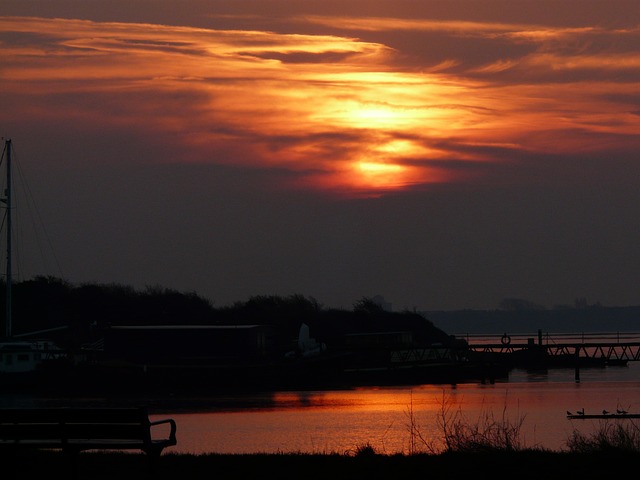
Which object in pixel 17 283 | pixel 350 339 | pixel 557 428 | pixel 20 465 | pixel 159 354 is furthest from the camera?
pixel 17 283

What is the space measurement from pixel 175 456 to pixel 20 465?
267 cm

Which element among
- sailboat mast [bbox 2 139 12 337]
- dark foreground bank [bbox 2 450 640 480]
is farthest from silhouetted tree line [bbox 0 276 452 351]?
dark foreground bank [bbox 2 450 640 480]

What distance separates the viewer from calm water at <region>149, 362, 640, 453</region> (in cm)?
3905

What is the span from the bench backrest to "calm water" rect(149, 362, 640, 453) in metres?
7.92

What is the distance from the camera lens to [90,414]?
655 inches

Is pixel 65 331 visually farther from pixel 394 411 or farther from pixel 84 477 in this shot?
pixel 84 477

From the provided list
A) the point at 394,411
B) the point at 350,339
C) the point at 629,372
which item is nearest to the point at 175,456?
the point at 394,411

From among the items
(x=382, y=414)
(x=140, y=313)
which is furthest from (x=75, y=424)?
(x=140, y=313)

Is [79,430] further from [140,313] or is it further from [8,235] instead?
[140,313]

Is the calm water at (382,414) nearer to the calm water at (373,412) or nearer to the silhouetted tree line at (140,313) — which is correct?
the calm water at (373,412)

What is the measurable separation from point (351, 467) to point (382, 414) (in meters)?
39.6

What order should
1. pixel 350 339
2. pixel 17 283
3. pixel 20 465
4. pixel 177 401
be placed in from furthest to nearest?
pixel 17 283, pixel 350 339, pixel 177 401, pixel 20 465

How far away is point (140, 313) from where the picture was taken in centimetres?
11488

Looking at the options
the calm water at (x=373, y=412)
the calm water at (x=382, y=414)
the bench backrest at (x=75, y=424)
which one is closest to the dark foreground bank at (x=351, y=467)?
the bench backrest at (x=75, y=424)
